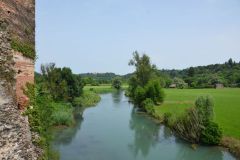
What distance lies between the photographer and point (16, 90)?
8523 mm

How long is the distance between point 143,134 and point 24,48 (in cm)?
2316

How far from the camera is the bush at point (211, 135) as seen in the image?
24.4 meters

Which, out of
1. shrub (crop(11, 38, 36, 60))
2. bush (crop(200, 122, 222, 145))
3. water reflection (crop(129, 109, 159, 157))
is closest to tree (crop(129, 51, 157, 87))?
water reflection (crop(129, 109, 159, 157))

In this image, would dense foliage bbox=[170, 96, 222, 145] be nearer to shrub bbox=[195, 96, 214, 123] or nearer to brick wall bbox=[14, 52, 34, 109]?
shrub bbox=[195, 96, 214, 123]

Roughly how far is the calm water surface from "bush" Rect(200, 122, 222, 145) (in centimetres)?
73

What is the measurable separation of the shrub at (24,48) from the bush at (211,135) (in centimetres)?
1780

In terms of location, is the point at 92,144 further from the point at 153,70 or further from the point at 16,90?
the point at 153,70

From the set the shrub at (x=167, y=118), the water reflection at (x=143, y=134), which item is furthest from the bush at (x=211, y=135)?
the shrub at (x=167, y=118)

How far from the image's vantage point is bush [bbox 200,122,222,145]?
24.4 metres

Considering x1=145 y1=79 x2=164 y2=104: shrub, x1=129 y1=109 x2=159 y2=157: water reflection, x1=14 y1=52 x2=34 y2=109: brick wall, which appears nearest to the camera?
x1=14 y1=52 x2=34 y2=109: brick wall

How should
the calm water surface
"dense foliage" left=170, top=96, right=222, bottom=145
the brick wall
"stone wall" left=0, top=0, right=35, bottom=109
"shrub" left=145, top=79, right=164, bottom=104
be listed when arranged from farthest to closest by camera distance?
"shrub" left=145, top=79, right=164, bottom=104
"dense foliage" left=170, top=96, right=222, bottom=145
the calm water surface
the brick wall
"stone wall" left=0, top=0, right=35, bottom=109

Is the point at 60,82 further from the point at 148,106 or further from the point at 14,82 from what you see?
the point at 14,82

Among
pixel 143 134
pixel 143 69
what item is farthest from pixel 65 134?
pixel 143 69

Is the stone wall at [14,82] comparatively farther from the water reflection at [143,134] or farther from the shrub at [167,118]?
the shrub at [167,118]
